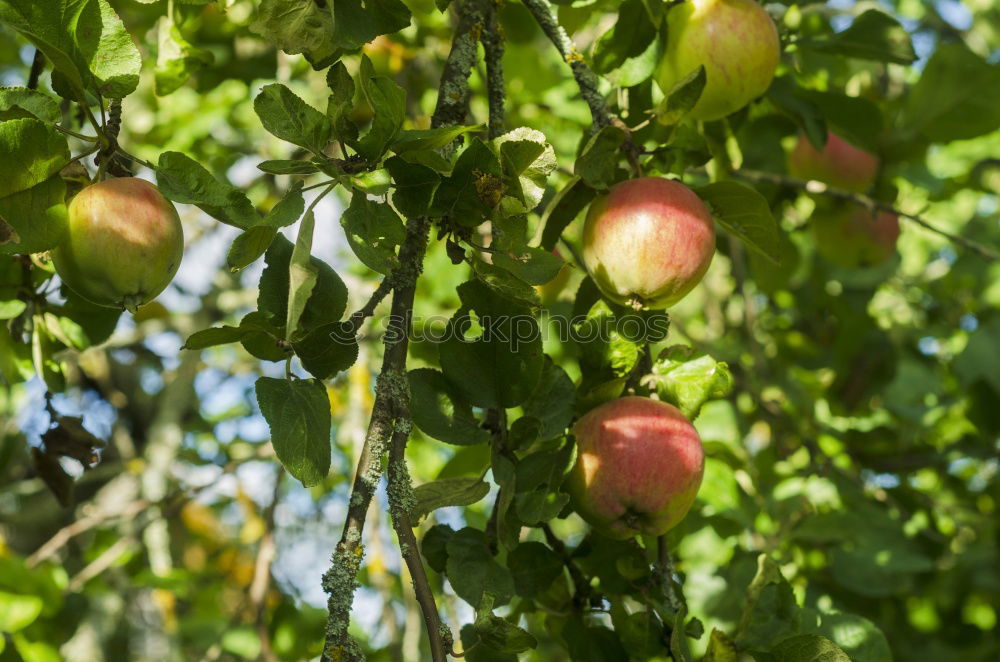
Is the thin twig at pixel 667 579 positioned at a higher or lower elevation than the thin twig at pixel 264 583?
higher

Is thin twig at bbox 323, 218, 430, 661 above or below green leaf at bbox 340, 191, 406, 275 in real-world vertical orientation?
below

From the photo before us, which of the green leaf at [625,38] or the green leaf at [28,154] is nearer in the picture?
the green leaf at [28,154]

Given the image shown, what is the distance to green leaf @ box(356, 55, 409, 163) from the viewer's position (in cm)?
84

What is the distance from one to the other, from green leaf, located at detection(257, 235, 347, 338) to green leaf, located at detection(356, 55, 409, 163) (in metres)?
0.12

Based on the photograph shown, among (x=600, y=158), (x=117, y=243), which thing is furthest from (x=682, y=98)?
(x=117, y=243)

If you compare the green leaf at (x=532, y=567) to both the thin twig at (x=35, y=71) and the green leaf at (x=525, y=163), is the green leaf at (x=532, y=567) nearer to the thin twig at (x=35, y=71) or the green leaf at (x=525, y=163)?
the green leaf at (x=525, y=163)

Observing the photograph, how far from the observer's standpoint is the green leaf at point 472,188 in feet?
2.87

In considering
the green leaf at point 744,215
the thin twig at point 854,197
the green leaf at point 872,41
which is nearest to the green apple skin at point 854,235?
the thin twig at point 854,197

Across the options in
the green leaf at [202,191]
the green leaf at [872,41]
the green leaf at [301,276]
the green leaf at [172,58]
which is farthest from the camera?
the green leaf at [872,41]

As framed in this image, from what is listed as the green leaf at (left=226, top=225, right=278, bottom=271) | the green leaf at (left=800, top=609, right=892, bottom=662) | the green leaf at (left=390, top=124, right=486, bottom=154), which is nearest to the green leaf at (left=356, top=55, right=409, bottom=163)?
the green leaf at (left=390, top=124, right=486, bottom=154)

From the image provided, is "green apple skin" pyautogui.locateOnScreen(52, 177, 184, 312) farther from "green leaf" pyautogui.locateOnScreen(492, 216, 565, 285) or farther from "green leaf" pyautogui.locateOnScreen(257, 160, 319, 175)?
"green leaf" pyautogui.locateOnScreen(492, 216, 565, 285)

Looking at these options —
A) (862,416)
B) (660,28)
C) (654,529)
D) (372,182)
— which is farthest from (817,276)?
(372,182)

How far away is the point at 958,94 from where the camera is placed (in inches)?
66.4

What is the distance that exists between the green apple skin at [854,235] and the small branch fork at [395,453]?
1.05 metres
